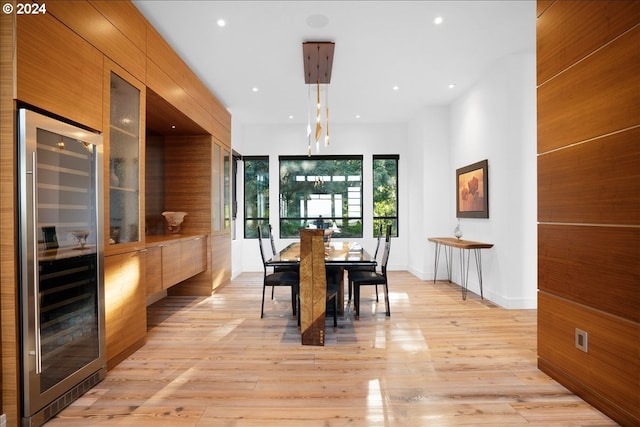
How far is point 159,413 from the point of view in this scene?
80.4 inches

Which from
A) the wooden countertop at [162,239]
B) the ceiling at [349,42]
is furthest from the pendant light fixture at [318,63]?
the wooden countertop at [162,239]

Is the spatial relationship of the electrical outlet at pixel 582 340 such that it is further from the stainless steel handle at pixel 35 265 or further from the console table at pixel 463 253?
the stainless steel handle at pixel 35 265

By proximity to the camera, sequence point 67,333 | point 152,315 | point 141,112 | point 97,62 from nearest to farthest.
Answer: point 67,333 → point 97,62 → point 141,112 → point 152,315

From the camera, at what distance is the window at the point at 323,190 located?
7.18 meters

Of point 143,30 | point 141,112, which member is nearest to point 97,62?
point 141,112

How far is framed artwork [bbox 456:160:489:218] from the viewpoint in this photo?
4.77m

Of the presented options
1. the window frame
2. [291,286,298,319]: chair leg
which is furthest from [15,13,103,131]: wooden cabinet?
the window frame

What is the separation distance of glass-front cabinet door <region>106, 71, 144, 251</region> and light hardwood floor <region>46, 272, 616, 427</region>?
106 centimetres

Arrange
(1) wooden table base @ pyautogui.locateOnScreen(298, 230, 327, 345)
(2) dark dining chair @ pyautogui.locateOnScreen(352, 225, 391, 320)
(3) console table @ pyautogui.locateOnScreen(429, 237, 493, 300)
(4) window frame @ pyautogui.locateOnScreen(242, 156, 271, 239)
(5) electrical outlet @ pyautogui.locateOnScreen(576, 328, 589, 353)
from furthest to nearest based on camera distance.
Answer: (4) window frame @ pyautogui.locateOnScreen(242, 156, 271, 239)
(3) console table @ pyautogui.locateOnScreen(429, 237, 493, 300)
(2) dark dining chair @ pyautogui.locateOnScreen(352, 225, 391, 320)
(1) wooden table base @ pyautogui.locateOnScreen(298, 230, 327, 345)
(5) electrical outlet @ pyautogui.locateOnScreen(576, 328, 589, 353)

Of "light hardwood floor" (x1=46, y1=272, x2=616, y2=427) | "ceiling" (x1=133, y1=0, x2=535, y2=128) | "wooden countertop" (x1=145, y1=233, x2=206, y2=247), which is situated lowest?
"light hardwood floor" (x1=46, y1=272, x2=616, y2=427)

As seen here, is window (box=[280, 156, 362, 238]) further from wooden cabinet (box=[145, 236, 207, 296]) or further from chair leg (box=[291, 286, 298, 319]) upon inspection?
chair leg (box=[291, 286, 298, 319])

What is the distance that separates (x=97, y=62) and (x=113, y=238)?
4.17ft

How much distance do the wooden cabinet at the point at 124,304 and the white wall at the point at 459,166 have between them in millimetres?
3629

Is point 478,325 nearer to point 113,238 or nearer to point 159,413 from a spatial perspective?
point 159,413
